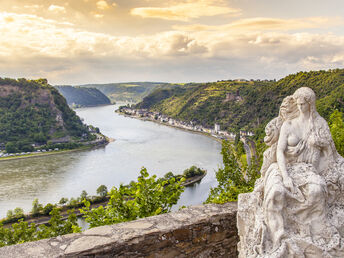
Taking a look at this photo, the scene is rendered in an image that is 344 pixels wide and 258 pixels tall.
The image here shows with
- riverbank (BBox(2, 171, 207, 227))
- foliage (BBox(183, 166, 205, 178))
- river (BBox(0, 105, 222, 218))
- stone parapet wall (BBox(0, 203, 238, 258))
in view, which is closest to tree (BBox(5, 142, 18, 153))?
river (BBox(0, 105, 222, 218))

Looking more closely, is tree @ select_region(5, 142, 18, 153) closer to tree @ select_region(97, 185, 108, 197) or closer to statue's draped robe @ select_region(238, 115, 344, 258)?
tree @ select_region(97, 185, 108, 197)

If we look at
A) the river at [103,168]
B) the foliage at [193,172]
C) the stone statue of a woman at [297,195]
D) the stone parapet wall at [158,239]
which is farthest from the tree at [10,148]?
the stone statue of a woman at [297,195]

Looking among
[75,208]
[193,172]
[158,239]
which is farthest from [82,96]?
[158,239]

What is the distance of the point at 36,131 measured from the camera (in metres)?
59.9

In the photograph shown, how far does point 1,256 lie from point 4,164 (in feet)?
152

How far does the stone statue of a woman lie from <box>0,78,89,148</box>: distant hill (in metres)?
56.8

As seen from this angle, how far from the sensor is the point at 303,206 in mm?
2432

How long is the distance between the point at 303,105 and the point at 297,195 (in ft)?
3.01

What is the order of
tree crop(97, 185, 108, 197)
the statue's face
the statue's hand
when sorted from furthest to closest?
1. tree crop(97, 185, 108, 197)
2. the statue's face
3. the statue's hand

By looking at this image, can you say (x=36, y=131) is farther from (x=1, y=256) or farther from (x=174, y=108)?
(x=1, y=256)

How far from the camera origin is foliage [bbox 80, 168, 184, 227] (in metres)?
4.27

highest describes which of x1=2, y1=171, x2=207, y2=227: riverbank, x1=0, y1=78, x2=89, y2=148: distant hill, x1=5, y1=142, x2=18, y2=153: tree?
x1=0, y1=78, x2=89, y2=148: distant hill

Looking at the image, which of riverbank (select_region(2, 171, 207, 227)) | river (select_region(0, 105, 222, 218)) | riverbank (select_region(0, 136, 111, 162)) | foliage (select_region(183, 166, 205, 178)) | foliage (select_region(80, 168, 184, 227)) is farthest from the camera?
riverbank (select_region(0, 136, 111, 162))

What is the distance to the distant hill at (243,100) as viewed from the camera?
36.2m
